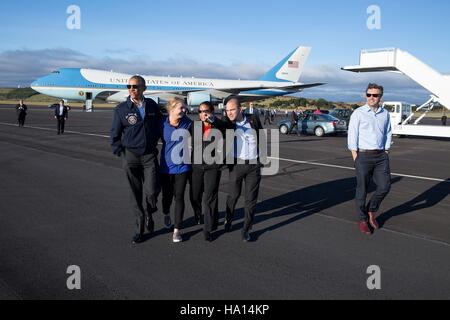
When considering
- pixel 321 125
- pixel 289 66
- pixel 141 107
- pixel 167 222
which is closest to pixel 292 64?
pixel 289 66

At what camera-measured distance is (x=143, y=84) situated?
4973 millimetres

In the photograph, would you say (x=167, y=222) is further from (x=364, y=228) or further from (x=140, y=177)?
(x=364, y=228)

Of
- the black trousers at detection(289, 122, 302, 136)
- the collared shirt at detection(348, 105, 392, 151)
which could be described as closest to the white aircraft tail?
the black trousers at detection(289, 122, 302, 136)

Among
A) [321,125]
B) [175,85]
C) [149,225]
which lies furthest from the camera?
[175,85]

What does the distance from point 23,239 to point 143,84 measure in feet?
7.99

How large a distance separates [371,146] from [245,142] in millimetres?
1815

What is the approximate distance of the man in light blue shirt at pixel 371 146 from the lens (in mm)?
5688

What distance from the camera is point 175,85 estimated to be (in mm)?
47594

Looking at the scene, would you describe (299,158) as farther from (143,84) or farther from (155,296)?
(155,296)

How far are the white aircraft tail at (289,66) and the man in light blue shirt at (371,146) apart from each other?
46961 millimetres

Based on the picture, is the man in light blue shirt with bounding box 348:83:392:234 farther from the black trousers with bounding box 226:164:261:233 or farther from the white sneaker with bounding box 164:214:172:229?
the white sneaker with bounding box 164:214:172:229

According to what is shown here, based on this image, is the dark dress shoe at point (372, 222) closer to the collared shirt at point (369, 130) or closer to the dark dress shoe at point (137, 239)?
the collared shirt at point (369, 130)

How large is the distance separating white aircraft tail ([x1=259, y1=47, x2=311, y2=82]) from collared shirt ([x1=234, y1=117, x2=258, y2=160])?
4773cm

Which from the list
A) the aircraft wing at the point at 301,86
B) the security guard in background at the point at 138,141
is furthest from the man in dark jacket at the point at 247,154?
the aircraft wing at the point at 301,86
